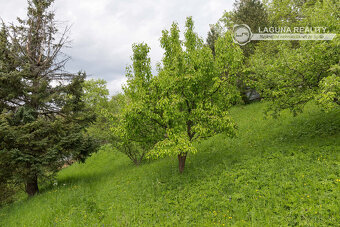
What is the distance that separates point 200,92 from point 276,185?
5.41 meters

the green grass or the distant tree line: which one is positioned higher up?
the distant tree line

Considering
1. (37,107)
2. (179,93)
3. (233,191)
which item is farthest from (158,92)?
(37,107)

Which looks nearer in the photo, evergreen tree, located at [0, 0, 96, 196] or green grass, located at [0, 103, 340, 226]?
green grass, located at [0, 103, 340, 226]

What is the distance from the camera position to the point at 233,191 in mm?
7391

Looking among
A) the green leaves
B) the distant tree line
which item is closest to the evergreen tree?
the distant tree line

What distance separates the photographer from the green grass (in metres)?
5.88

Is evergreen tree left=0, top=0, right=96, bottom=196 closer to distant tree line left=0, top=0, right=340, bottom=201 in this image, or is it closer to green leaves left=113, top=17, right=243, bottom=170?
distant tree line left=0, top=0, right=340, bottom=201

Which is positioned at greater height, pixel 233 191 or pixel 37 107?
pixel 37 107

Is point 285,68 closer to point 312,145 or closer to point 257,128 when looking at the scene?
point 312,145

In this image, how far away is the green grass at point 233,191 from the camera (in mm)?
5875

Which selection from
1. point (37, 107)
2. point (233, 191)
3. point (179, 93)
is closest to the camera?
point (233, 191)

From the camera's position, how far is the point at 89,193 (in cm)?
1135

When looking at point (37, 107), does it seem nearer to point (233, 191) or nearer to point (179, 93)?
point (179, 93)

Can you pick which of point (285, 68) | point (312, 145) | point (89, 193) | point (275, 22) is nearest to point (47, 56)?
point (89, 193)
